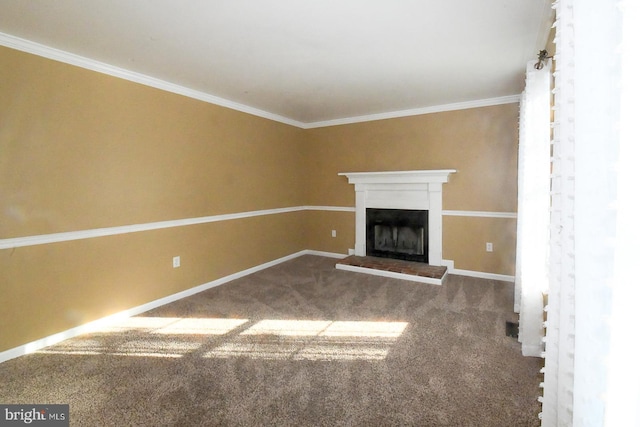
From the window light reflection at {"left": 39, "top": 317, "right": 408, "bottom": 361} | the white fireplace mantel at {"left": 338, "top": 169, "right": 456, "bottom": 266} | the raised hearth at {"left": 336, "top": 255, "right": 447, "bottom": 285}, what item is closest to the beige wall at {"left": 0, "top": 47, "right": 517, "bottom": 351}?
the white fireplace mantel at {"left": 338, "top": 169, "right": 456, "bottom": 266}

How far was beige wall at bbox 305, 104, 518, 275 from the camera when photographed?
3994 millimetres

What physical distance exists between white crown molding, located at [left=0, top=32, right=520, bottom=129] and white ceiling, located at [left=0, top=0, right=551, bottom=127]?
1.8 inches

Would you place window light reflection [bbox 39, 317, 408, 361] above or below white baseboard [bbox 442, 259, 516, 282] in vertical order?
below

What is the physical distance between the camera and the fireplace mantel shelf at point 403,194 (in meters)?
4.40

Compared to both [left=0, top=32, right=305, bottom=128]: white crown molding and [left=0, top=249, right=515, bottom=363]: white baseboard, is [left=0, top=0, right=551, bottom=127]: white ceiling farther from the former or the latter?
[left=0, top=249, right=515, bottom=363]: white baseboard

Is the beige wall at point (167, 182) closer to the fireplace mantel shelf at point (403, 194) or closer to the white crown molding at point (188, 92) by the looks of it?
the white crown molding at point (188, 92)

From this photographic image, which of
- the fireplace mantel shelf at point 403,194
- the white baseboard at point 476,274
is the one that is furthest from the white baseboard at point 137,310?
the fireplace mantel shelf at point 403,194

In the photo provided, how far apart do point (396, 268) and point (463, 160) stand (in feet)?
5.97

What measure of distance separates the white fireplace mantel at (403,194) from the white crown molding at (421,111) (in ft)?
2.96

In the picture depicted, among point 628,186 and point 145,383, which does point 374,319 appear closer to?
point 145,383

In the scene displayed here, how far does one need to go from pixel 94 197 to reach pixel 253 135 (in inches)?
88.3

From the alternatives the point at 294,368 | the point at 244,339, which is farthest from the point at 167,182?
the point at 294,368

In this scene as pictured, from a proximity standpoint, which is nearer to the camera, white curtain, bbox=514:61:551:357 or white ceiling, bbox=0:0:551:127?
white ceiling, bbox=0:0:551:127

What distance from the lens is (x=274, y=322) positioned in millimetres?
2883
